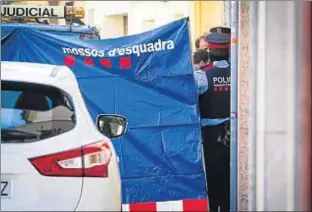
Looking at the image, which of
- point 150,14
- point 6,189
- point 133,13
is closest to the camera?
point 6,189

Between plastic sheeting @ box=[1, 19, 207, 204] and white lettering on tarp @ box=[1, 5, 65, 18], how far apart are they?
5.68 feet

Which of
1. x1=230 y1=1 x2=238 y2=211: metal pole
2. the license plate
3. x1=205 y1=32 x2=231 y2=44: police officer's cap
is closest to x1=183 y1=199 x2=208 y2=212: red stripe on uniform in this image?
x1=230 y1=1 x2=238 y2=211: metal pole

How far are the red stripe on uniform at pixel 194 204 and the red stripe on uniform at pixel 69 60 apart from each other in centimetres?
172

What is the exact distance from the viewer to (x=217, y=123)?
21.6 feet

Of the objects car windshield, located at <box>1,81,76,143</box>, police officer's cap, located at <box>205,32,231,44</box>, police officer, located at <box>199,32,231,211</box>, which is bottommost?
police officer, located at <box>199,32,231,211</box>

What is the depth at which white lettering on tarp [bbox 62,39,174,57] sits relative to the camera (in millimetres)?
6246

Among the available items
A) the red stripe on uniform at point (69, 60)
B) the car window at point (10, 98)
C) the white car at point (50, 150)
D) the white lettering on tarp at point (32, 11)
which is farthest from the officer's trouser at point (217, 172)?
the car window at point (10, 98)

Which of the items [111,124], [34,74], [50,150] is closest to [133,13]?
[111,124]

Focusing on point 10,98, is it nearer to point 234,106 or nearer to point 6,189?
point 6,189

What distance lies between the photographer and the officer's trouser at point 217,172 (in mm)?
6719

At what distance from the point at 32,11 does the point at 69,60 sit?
6.23ft

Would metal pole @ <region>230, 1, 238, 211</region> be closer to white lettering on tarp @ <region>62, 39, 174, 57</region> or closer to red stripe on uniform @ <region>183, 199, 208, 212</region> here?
red stripe on uniform @ <region>183, 199, 208, 212</region>

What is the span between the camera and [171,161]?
620 centimetres

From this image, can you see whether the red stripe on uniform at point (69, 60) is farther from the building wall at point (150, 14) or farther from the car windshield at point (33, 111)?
the building wall at point (150, 14)
